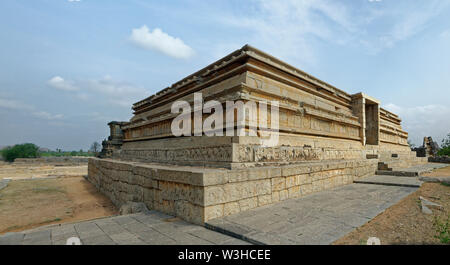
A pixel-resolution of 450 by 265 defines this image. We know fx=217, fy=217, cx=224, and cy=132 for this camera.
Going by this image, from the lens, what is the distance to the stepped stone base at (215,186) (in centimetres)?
359

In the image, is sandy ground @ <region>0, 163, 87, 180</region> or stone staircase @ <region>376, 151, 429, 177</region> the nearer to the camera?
stone staircase @ <region>376, 151, 429, 177</region>

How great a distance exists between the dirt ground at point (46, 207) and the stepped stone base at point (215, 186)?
133 cm

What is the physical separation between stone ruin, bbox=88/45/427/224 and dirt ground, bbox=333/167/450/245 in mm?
1779

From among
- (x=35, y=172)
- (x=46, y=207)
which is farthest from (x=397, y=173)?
(x=35, y=172)

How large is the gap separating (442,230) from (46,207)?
10.1 m

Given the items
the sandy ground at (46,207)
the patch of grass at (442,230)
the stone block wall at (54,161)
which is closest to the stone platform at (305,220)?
the patch of grass at (442,230)

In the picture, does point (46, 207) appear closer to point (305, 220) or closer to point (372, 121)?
point (305, 220)

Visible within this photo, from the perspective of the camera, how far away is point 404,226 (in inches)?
131

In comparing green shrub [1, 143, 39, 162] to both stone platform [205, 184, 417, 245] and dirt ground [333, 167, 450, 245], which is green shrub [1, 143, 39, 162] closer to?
stone platform [205, 184, 417, 245]

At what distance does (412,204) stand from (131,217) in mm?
5715

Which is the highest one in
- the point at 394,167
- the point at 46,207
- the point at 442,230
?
the point at 394,167

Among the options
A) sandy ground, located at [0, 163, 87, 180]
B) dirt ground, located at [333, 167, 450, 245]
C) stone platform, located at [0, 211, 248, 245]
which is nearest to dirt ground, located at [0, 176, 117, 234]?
stone platform, located at [0, 211, 248, 245]

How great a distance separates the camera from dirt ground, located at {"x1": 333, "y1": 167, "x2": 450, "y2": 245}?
2803 millimetres
